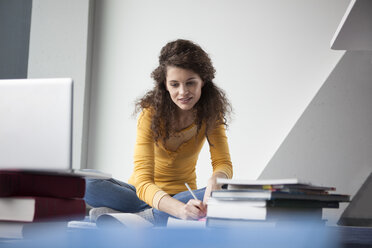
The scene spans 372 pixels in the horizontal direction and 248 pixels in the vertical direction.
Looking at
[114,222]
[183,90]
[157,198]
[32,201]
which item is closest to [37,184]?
[32,201]

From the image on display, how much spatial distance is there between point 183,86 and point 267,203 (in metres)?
0.91

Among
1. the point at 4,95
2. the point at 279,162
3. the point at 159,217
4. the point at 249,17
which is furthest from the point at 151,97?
the point at 249,17

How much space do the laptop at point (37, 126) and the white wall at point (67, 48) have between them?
2693mm

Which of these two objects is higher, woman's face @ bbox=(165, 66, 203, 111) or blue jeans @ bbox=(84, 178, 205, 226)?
woman's face @ bbox=(165, 66, 203, 111)

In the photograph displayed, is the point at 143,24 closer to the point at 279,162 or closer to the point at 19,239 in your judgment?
the point at 279,162

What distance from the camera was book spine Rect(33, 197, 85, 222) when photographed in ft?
2.62

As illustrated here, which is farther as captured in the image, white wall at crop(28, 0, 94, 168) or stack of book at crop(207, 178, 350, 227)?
white wall at crop(28, 0, 94, 168)

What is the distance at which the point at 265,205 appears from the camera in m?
0.86

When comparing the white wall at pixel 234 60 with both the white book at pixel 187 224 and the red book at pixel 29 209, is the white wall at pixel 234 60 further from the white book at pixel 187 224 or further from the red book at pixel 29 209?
the red book at pixel 29 209

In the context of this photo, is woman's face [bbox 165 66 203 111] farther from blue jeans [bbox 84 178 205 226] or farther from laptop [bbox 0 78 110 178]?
laptop [bbox 0 78 110 178]

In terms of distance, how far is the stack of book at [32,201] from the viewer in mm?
792

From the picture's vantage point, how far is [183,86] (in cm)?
172

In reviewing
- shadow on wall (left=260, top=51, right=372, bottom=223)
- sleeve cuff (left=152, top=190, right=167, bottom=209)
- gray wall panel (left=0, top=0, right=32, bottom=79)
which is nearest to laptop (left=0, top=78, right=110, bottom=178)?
sleeve cuff (left=152, top=190, right=167, bottom=209)

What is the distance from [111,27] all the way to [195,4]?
0.67m
